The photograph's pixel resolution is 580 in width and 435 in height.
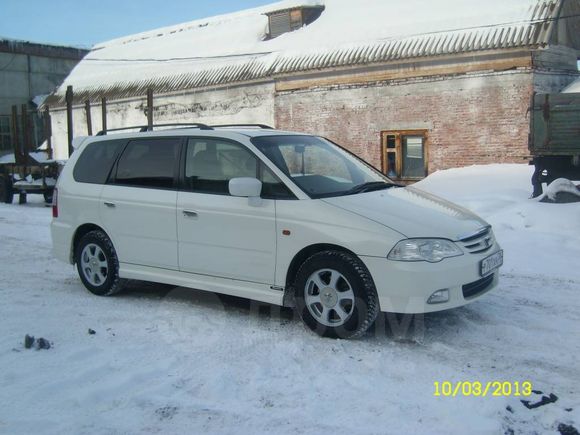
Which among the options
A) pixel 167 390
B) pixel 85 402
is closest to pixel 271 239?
pixel 167 390

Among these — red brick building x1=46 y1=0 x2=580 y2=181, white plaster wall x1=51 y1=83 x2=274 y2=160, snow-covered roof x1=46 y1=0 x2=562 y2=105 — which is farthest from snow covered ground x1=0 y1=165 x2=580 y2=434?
white plaster wall x1=51 y1=83 x2=274 y2=160

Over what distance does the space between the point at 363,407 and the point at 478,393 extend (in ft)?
2.52

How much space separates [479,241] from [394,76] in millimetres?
13521

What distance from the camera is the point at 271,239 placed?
5.04 meters

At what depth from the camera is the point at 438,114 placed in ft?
55.7

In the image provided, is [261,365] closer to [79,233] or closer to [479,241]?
[479,241]

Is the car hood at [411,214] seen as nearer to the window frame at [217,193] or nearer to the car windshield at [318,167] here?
the car windshield at [318,167]

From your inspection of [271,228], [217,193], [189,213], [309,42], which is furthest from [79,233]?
[309,42]

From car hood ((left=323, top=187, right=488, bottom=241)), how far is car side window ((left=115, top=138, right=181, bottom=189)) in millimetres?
1745

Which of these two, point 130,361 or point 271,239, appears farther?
point 271,239

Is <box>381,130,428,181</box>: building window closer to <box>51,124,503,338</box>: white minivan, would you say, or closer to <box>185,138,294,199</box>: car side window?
<box>51,124,503,338</box>: white minivan

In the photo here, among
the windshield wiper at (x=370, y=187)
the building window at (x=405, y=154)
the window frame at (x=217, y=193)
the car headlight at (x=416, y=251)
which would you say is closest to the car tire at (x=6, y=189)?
the building window at (x=405, y=154)

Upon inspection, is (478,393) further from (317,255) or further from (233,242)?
(233,242)
